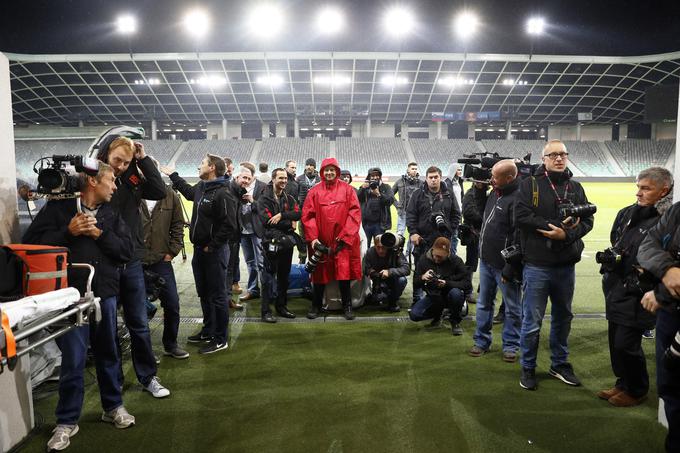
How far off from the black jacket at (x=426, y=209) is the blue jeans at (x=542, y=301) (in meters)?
2.40

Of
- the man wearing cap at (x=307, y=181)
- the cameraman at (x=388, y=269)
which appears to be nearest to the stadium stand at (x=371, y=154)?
the man wearing cap at (x=307, y=181)

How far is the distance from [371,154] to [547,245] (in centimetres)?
3443

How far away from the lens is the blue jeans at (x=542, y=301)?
356cm

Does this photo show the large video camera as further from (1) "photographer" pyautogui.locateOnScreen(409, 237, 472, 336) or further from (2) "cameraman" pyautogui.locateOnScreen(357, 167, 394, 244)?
(2) "cameraman" pyautogui.locateOnScreen(357, 167, 394, 244)

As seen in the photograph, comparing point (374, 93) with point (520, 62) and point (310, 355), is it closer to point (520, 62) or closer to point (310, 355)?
point (520, 62)

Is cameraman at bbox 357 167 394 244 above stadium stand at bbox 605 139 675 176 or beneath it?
beneath

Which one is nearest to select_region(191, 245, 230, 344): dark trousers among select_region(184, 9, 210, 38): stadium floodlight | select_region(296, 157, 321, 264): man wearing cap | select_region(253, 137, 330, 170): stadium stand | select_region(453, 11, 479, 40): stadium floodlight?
select_region(296, 157, 321, 264): man wearing cap

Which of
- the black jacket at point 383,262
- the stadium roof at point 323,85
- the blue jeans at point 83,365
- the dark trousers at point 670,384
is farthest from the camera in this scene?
the stadium roof at point 323,85

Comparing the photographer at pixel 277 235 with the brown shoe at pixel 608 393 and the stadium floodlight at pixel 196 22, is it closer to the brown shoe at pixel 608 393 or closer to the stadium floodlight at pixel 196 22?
the brown shoe at pixel 608 393

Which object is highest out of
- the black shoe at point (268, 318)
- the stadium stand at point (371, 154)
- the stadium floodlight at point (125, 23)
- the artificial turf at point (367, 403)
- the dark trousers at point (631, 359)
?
the stadium floodlight at point (125, 23)

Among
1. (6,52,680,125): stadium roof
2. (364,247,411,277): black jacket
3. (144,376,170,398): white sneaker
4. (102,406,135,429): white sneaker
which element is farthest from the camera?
(6,52,680,125): stadium roof

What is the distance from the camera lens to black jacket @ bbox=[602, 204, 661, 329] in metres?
3.18

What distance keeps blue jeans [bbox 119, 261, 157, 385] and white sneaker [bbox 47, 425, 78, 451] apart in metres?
0.68

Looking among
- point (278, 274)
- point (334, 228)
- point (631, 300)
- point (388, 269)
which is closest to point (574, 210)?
point (631, 300)
